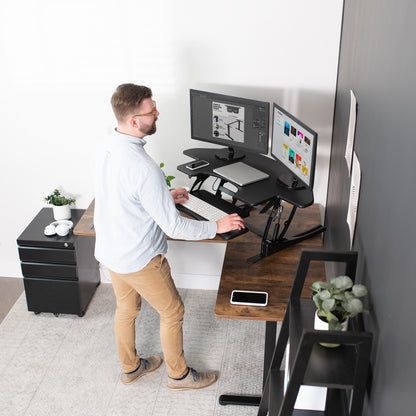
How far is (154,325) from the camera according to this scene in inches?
136

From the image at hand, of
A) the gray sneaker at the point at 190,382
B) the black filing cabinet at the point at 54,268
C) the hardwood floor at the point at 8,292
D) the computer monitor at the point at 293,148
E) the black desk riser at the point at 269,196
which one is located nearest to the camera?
the computer monitor at the point at 293,148

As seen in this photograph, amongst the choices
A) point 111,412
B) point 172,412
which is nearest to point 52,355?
point 111,412

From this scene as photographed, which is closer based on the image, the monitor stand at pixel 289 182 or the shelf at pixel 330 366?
the shelf at pixel 330 366

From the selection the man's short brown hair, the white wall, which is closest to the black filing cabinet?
the white wall

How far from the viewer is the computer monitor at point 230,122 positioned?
9.34 ft

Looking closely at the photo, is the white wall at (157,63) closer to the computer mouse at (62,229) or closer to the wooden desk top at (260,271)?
the computer mouse at (62,229)

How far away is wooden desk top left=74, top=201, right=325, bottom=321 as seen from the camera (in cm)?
241

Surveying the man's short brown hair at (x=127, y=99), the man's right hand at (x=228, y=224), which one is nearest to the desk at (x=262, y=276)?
the man's right hand at (x=228, y=224)

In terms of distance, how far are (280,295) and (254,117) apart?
0.95 meters

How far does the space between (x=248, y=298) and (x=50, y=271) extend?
4.95 feet

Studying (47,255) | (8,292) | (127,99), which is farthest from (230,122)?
(8,292)

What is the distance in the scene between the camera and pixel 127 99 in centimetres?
228

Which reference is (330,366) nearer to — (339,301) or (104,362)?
(339,301)

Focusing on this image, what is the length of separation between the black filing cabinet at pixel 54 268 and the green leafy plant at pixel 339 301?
80.0 inches
